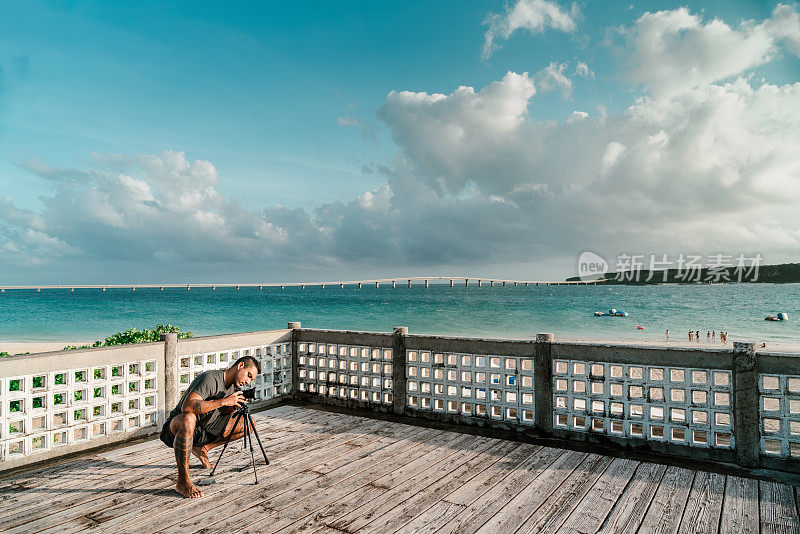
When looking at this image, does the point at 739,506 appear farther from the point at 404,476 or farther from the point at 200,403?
the point at 200,403

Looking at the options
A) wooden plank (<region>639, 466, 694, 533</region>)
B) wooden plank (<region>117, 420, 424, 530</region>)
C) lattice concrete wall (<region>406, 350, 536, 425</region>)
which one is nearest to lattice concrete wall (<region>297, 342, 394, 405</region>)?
lattice concrete wall (<region>406, 350, 536, 425</region>)

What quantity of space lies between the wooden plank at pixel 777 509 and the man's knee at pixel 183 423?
164 inches

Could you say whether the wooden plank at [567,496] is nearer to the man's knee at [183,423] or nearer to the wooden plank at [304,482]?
the wooden plank at [304,482]

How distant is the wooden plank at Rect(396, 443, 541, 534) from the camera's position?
295 centimetres

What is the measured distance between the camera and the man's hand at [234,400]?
3.51 meters

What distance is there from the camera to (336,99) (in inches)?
553

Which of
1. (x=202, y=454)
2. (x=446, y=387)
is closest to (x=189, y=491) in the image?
(x=202, y=454)

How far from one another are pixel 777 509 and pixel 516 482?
6.15ft

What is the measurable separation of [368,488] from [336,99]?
510 inches

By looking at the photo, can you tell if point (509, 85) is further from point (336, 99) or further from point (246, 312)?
point (246, 312)

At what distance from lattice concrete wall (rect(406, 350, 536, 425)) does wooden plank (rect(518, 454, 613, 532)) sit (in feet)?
3.20

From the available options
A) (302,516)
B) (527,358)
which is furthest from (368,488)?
(527,358)

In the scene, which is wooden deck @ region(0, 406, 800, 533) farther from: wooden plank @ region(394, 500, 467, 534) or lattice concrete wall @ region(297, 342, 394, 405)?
lattice concrete wall @ region(297, 342, 394, 405)

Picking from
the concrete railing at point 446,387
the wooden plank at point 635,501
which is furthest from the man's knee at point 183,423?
the wooden plank at point 635,501
